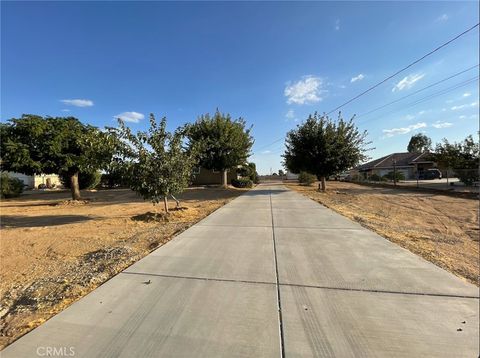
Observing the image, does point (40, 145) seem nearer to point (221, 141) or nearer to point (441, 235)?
point (221, 141)

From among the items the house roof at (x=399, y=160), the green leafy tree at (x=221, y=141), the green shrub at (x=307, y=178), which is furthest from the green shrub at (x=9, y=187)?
the house roof at (x=399, y=160)

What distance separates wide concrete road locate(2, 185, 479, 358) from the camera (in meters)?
2.38

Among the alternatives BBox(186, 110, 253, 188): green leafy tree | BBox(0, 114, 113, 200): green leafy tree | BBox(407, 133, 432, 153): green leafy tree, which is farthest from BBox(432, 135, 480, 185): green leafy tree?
BBox(407, 133, 432, 153): green leafy tree

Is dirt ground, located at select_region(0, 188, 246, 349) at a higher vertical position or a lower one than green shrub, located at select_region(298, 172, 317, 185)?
lower

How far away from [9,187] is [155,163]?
19.9m

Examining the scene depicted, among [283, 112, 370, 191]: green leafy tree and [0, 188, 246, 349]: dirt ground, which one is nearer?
[0, 188, 246, 349]: dirt ground

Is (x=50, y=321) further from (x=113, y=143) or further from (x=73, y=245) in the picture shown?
(x=113, y=143)

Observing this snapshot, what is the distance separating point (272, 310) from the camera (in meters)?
2.95

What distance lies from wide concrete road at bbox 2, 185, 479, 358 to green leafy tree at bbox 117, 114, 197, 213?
4.04m

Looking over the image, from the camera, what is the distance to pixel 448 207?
40.2ft

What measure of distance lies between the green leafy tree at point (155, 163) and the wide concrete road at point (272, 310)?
4.04 metres

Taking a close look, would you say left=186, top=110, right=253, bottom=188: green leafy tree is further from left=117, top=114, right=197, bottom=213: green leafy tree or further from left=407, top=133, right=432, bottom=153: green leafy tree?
left=407, top=133, right=432, bottom=153: green leafy tree

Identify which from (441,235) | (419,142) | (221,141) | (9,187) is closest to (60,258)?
(441,235)

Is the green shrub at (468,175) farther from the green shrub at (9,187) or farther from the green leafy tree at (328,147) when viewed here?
the green shrub at (9,187)
